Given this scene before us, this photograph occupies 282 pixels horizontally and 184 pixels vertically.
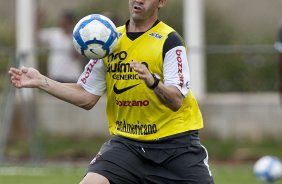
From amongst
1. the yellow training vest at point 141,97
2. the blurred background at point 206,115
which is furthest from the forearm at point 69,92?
the blurred background at point 206,115

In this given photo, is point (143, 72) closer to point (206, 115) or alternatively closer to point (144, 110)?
point (144, 110)

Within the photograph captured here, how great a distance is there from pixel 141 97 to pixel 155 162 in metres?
0.48

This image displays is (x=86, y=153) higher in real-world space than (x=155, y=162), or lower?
lower

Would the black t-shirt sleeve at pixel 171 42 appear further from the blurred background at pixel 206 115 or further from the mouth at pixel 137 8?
the blurred background at pixel 206 115

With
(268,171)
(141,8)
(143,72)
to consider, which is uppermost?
(141,8)

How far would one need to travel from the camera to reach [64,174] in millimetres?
14070

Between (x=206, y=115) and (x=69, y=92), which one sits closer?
(x=69, y=92)

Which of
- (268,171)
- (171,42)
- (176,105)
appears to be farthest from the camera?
(268,171)

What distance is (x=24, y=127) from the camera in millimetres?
16938

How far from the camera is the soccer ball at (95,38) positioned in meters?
7.39

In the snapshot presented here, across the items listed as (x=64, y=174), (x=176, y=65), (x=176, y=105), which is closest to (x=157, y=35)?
(x=176, y=65)

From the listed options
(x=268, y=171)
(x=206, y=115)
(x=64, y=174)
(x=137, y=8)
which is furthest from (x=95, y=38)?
(x=206, y=115)

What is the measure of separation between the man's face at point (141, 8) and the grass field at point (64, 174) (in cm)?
544

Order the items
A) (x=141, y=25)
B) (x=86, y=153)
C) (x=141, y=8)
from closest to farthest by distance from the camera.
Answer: (x=141, y=8) → (x=141, y=25) → (x=86, y=153)
